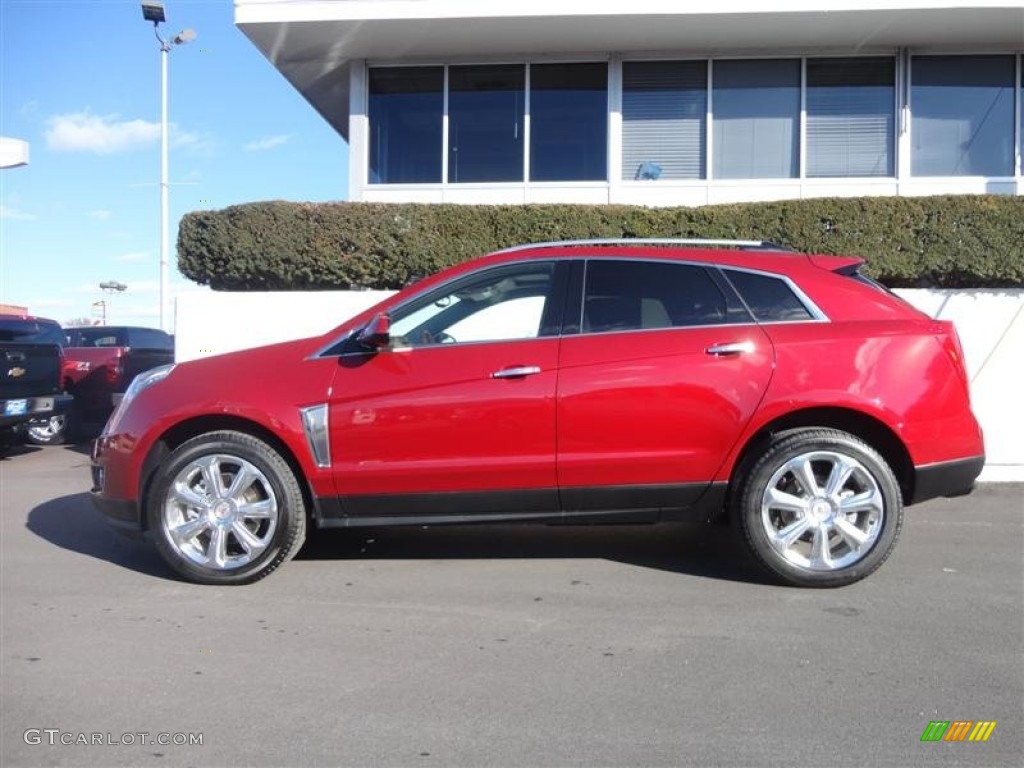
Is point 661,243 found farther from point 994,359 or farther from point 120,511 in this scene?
point 994,359

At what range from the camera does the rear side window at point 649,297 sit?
5031 millimetres

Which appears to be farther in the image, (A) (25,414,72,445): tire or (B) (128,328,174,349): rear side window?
(B) (128,328,174,349): rear side window

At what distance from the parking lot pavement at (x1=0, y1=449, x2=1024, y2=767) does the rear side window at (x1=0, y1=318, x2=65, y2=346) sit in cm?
570

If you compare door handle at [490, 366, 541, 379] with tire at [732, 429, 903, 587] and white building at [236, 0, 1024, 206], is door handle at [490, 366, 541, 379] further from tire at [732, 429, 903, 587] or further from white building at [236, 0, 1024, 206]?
white building at [236, 0, 1024, 206]

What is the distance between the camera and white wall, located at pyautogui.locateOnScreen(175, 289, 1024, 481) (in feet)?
27.3

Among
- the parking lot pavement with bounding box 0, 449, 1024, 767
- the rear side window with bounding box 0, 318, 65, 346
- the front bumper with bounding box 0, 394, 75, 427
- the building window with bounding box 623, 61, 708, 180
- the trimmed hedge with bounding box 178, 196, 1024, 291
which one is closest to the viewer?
the parking lot pavement with bounding box 0, 449, 1024, 767

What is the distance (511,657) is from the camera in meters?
4.11

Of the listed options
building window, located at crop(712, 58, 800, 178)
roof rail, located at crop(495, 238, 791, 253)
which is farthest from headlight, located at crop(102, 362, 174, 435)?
building window, located at crop(712, 58, 800, 178)

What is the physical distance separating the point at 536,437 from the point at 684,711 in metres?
1.77

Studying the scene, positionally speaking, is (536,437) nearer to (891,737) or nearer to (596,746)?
(596,746)

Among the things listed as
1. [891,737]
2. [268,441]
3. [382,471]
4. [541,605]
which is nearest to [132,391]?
[268,441]

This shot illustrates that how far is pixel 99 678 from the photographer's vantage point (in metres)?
3.95

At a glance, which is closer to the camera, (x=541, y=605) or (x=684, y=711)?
(x=684, y=711)

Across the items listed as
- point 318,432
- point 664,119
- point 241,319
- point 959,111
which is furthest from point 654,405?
point 959,111
